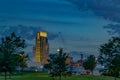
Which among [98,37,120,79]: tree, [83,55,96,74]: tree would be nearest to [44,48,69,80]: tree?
[98,37,120,79]: tree

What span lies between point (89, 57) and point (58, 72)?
320 feet

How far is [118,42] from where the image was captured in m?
78.4

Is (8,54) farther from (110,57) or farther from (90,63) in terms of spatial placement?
(90,63)

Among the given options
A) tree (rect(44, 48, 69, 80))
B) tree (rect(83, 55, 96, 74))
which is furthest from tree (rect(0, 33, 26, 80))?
tree (rect(83, 55, 96, 74))

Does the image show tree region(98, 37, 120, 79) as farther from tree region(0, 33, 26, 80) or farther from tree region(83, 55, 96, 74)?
tree region(83, 55, 96, 74)

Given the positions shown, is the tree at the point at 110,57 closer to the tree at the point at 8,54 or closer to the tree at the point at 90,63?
the tree at the point at 8,54

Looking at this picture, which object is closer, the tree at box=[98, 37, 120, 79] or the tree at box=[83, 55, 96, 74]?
the tree at box=[98, 37, 120, 79]

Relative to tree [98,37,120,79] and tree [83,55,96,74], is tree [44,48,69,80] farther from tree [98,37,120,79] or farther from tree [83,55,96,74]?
tree [83,55,96,74]

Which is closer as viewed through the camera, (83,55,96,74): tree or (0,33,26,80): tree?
(0,33,26,80): tree

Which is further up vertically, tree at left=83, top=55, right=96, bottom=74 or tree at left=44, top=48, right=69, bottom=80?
tree at left=83, top=55, right=96, bottom=74

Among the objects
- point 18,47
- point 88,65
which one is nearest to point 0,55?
point 18,47

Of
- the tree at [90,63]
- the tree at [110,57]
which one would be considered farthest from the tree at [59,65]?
the tree at [90,63]

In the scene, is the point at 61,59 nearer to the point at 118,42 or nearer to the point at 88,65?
the point at 118,42

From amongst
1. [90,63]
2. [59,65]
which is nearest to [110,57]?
[59,65]
